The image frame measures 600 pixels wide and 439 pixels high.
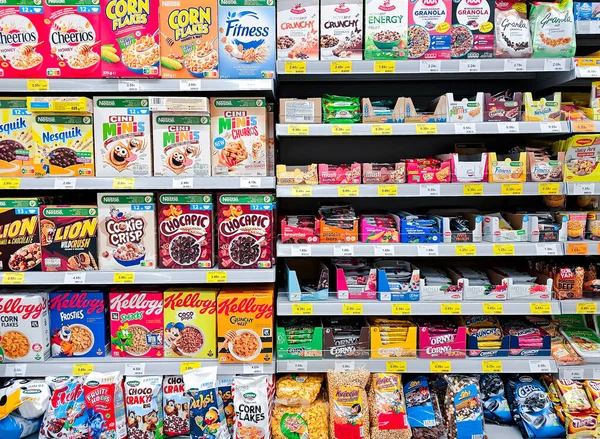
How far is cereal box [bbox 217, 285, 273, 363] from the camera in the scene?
2.51 m

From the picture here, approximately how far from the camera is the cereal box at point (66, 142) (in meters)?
2.50

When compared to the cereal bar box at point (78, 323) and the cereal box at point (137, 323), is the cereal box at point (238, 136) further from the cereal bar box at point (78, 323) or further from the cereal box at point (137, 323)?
the cereal bar box at point (78, 323)

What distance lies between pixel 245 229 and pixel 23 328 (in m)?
1.29

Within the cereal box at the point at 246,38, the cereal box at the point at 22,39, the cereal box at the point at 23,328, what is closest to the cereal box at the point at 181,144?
the cereal box at the point at 246,38

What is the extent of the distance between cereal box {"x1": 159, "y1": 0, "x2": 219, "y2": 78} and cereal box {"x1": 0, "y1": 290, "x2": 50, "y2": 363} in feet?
4.58

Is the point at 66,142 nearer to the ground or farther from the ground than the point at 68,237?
farther from the ground

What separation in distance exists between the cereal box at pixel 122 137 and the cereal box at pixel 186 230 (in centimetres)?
22

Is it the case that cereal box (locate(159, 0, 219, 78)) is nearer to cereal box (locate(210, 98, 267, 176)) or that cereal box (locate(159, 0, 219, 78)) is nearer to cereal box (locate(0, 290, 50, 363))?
cereal box (locate(210, 98, 267, 176))

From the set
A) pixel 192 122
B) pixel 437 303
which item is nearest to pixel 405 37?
pixel 192 122

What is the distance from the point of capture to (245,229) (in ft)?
8.26

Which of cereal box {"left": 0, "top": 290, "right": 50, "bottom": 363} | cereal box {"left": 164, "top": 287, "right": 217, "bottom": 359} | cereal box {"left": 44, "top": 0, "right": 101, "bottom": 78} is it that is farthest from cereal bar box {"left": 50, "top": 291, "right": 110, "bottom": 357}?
cereal box {"left": 44, "top": 0, "right": 101, "bottom": 78}

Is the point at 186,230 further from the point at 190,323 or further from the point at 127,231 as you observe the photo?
the point at 190,323

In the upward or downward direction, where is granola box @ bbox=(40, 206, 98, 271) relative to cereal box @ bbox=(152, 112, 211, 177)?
downward

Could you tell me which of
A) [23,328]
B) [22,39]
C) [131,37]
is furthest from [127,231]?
[22,39]
